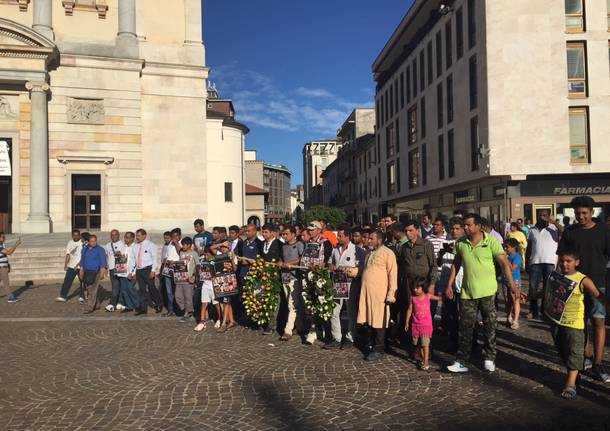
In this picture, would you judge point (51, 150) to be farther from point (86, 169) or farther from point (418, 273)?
point (418, 273)

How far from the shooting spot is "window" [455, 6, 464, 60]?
2742 centimetres

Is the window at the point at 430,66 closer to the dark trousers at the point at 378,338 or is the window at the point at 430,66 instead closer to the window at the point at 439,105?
the window at the point at 439,105

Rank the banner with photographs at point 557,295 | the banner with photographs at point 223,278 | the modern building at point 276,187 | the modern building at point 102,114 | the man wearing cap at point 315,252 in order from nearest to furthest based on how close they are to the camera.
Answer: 1. the banner with photographs at point 557,295
2. the man wearing cap at point 315,252
3. the banner with photographs at point 223,278
4. the modern building at point 102,114
5. the modern building at point 276,187

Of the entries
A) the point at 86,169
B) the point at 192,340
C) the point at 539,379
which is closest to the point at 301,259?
the point at 192,340

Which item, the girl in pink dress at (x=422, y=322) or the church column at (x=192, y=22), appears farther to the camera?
the church column at (x=192, y=22)

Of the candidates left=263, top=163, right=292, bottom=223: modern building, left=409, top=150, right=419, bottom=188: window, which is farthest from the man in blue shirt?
left=263, top=163, right=292, bottom=223: modern building

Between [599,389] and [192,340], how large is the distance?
5.69 m

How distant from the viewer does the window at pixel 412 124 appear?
36719 mm

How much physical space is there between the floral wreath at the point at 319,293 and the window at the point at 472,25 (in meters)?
22.8

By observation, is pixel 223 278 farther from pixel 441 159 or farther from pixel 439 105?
pixel 439 105

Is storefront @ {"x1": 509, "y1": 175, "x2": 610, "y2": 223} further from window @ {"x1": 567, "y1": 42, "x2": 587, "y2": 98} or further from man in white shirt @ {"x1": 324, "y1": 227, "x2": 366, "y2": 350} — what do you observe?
man in white shirt @ {"x1": 324, "y1": 227, "x2": 366, "y2": 350}

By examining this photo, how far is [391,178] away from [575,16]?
72.8 ft

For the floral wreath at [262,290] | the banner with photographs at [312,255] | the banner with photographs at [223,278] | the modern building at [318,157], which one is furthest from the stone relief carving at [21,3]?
the modern building at [318,157]

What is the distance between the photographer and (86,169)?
23.0m
